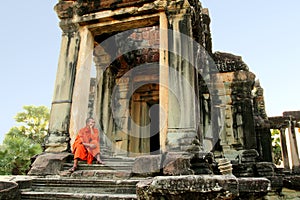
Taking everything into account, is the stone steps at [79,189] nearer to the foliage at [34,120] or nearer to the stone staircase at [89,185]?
the stone staircase at [89,185]

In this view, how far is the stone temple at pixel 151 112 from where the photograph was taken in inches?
144

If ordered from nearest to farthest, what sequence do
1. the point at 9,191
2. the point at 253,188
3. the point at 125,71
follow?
the point at 253,188 → the point at 9,191 → the point at 125,71

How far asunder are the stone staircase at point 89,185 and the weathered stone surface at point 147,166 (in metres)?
0.15

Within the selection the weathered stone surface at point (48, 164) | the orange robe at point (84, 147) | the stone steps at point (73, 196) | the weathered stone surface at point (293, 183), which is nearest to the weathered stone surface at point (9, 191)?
the stone steps at point (73, 196)

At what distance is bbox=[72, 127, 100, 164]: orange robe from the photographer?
205 inches

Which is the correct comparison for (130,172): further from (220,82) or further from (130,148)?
(220,82)

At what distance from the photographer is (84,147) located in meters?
5.33

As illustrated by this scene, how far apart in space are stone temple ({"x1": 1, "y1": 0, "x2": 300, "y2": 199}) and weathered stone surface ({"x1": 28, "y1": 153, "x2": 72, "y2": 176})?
0.02 meters

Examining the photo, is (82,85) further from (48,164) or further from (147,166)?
(147,166)

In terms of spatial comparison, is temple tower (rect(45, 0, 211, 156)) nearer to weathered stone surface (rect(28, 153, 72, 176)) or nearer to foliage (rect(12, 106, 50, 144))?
weathered stone surface (rect(28, 153, 72, 176))

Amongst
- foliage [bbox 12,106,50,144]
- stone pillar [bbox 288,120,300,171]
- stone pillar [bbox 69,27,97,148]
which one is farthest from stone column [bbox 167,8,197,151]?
foliage [bbox 12,106,50,144]

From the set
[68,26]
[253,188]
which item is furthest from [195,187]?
[68,26]

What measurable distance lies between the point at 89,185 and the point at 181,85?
9.07ft

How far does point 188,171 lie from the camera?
407 cm
